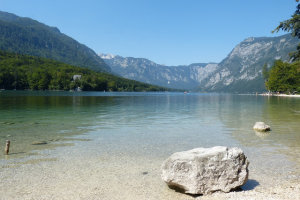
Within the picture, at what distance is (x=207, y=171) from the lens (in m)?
9.30

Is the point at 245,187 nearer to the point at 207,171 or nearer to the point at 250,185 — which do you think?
the point at 250,185

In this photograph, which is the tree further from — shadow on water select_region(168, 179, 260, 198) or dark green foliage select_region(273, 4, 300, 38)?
shadow on water select_region(168, 179, 260, 198)

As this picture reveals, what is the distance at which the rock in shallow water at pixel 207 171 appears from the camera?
30.4ft

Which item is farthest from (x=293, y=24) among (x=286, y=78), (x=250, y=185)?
(x=286, y=78)

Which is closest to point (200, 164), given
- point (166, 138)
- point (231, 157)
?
point (231, 157)

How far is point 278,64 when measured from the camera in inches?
6048

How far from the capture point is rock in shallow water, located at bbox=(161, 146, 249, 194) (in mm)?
9273

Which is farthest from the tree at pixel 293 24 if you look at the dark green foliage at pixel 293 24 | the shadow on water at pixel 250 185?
the shadow on water at pixel 250 185

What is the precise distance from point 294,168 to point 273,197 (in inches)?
190

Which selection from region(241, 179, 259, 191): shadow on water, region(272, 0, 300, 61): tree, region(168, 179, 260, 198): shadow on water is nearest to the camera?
region(168, 179, 260, 198): shadow on water

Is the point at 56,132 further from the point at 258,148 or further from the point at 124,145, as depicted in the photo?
the point at 258,148

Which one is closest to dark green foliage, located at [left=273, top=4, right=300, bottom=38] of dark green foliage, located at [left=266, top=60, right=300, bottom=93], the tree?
the tree

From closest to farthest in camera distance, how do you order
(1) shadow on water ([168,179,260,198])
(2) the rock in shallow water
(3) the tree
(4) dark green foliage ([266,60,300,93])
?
1. (2) the rock in shallow water
2. (1) shadow on water ([168,179,260,198])
3. (3) the tree
4. (4) dark green foliage ([266,60,300,93])

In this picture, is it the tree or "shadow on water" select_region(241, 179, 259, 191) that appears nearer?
"shadow on water" select_region(241, 179, 259, 191)
